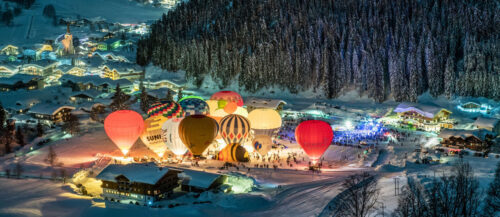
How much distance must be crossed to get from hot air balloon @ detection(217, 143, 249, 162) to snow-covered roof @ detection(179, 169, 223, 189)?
19.1 ft

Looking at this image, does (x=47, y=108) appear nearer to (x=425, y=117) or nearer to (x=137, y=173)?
(x=137, y=173)

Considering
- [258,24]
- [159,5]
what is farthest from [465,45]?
[159,5]

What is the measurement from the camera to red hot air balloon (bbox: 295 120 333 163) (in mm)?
39688

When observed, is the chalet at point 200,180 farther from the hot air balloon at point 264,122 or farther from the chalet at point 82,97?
the chalet at point 82,97

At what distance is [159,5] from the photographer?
543ft

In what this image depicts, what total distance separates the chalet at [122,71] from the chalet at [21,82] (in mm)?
9781

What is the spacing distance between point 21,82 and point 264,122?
142 ft

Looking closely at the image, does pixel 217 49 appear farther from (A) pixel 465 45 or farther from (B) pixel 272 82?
(A) pixel 465 45

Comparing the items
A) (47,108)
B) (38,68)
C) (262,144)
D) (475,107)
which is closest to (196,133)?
(262,144)

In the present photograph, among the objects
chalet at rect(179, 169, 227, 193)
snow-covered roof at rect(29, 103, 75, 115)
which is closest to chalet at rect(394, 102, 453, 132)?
chalet at rect(179, 169, 227, 193)

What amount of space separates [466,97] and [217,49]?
109ft

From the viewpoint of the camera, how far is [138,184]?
3391 centimetres

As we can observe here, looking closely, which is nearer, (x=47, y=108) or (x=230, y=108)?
(x=230, y=108)

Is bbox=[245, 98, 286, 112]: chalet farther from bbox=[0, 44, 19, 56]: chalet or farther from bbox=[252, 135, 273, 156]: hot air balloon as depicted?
bbox=[0, 44, 19, 56]: chalet
